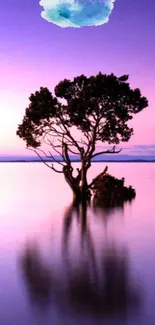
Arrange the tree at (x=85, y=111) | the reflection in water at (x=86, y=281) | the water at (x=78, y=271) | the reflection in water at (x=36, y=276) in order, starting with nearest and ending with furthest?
the water at (x=78, y=271) < the reflection in water at (x=86, y=281) < the reflection in water at (x=36, y=276) < the tree at (x=85, y=111)

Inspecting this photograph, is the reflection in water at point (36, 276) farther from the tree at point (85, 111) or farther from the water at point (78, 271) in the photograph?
the tree at point (85, 111)

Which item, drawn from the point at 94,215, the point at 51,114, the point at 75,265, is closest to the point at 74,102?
the point at 51,114

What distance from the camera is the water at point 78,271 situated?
7.88 m

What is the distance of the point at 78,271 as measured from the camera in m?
11.2

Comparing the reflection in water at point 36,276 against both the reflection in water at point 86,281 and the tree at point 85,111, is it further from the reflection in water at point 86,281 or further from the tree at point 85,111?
the tree at point 85,111

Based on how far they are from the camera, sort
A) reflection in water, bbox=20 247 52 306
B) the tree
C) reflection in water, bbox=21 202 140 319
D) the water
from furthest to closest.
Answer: the tree → reflection in water, bbox=20 247 52 306 → reflection in water, bbox=21 202 140 319 → the water

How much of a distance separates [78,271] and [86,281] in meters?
1.13

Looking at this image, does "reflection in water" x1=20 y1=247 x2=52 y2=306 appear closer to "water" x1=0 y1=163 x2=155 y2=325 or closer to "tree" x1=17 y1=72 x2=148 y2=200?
"water" x1=0 y1=163 x2=155 y2=325

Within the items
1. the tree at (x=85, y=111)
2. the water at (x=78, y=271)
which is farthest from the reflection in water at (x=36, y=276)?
the tree at (x=85, y=111)

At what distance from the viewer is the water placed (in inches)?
310

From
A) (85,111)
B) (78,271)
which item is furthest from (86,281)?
(85,111)

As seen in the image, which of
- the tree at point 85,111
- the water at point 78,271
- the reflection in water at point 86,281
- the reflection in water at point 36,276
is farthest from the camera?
the tree at point 85,111

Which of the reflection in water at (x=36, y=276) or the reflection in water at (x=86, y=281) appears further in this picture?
the reflection in water at (x=36, y=276)

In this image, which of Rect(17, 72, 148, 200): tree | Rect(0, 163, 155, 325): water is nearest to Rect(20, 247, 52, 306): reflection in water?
Rect(0, 163, 155, 325): water
